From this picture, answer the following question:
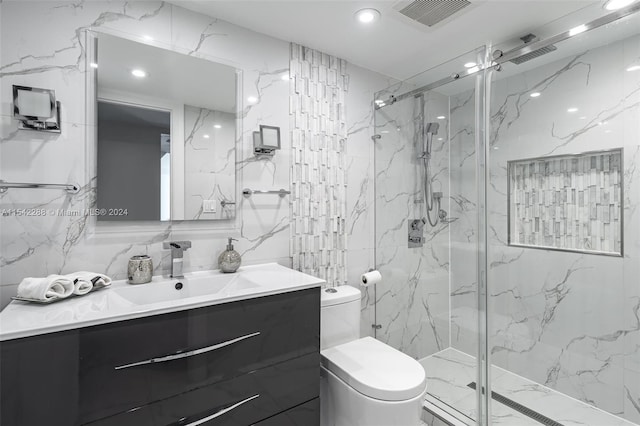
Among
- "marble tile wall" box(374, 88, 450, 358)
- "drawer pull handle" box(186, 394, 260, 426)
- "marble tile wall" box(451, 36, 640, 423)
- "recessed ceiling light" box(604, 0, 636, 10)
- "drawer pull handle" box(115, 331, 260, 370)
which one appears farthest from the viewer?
"marble tile wall" box(374, 88, 450, 358)

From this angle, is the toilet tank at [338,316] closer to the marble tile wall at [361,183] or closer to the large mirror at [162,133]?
the marble tile wall at [361,183]

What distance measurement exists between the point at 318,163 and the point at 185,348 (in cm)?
138

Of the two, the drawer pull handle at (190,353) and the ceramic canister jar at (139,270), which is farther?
the ceramic canister jar at (139,270)

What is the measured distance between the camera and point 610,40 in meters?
1.46

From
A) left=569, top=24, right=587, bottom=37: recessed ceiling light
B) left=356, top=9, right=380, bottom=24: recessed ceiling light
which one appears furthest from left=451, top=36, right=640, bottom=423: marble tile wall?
left=356, top=9, right=380, bottom=24: recessed ceiling light

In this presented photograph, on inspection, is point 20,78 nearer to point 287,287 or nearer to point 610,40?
point 287,287

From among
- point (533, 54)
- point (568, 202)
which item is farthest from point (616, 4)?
point (568, 202)

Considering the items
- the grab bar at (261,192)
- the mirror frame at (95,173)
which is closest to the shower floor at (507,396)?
the grab bar at (261,192)

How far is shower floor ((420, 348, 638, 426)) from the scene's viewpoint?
5.56 feet

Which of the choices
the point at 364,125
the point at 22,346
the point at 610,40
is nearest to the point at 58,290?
the point at 22,346

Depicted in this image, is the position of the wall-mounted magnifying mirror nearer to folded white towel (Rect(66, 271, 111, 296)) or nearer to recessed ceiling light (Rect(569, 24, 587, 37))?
folded white towel (Rect(66, 271, 111, 296))

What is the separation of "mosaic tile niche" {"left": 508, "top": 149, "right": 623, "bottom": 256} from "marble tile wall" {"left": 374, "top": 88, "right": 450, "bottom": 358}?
1.66 ft

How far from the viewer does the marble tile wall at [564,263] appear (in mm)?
1495

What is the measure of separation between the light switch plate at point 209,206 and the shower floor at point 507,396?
71.5 inches
